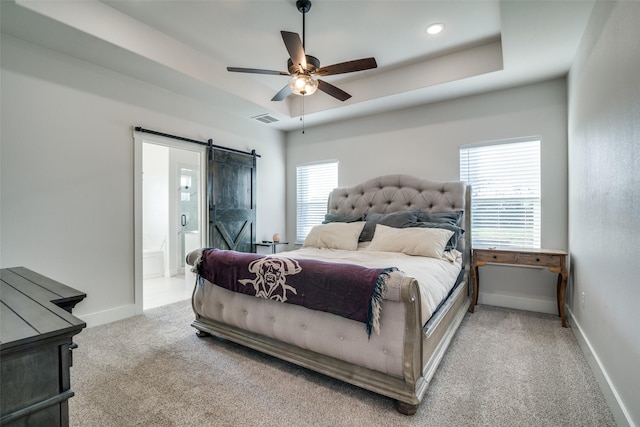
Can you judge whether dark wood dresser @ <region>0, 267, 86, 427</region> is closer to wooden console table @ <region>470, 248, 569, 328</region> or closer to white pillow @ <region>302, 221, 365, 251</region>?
white pillow @ <region>302, 221, 365, 251</region>

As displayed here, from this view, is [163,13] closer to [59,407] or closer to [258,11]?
[258,11]

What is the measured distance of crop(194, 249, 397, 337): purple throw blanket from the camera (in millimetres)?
1702

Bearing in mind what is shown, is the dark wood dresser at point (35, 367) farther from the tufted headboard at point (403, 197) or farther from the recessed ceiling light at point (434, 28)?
the tufted headboard at point (403, 197)

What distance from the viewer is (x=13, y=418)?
2.55 feet

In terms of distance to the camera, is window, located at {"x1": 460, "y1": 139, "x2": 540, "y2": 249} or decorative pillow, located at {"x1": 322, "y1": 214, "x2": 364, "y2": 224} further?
decorative pillow, located at {"x1": 322, "y1": 214, "x2": 364, "y2": 224}

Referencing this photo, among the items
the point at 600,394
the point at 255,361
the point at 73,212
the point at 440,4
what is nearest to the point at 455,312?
the point at 600,394

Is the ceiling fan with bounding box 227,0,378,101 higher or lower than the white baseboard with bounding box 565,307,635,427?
higher

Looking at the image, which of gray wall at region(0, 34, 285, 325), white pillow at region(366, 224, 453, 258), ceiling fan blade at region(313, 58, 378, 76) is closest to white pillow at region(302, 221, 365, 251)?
white pillow at region(366, 224, 453, 258)

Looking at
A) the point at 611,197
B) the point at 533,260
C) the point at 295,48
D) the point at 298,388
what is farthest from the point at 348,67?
the point at 533,260

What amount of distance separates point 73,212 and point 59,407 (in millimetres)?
2682

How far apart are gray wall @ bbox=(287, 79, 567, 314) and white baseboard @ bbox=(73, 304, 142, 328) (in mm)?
3391

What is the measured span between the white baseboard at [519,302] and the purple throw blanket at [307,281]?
2.67m

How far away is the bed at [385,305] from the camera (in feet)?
5.53

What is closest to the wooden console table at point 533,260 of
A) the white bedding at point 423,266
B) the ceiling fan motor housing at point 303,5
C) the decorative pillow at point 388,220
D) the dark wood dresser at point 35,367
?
the white bedding at point 423,266
